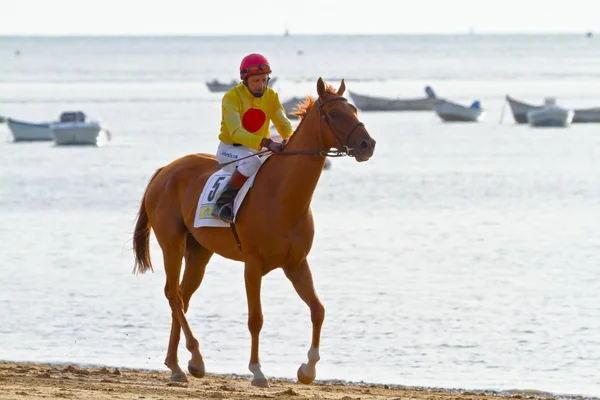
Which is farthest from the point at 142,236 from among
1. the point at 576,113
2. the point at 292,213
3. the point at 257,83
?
the point at 576,113

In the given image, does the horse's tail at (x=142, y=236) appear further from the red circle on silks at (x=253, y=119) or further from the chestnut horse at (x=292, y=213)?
the red circle on silks at (x=253, y=119)

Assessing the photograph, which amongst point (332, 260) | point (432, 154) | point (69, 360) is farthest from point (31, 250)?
point (432, 154)

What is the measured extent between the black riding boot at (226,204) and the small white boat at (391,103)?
2842 inches

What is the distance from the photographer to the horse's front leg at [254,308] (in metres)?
11.8

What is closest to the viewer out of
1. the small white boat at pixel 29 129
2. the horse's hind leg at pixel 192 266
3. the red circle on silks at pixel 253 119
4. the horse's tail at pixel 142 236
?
the red circle on silks at pixel 253 119

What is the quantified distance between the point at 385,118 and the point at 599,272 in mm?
60521

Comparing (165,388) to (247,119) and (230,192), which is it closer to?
(230,192)

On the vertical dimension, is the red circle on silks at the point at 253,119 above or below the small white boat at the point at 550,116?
below

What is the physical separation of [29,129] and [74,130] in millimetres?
3725

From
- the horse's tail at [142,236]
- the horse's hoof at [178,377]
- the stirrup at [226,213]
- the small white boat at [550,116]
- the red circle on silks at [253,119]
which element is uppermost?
the small white boat at [550,116]

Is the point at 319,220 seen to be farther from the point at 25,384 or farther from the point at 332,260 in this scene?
the point at 25,384

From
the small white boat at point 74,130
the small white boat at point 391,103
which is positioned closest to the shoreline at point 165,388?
the small white boat at point 74,130

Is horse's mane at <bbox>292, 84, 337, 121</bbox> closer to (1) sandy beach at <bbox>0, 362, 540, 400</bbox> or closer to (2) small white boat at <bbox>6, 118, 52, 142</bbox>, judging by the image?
(1) sandy beach at <bbox>0, 362, 540, 400</bbox>

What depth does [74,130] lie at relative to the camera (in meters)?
59.0
